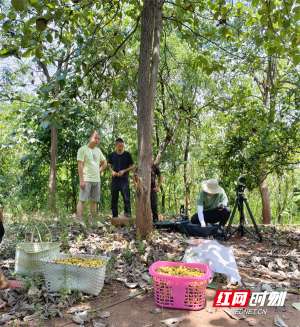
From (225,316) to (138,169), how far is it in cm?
271

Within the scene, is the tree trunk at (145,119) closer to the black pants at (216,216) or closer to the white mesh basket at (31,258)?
the black pants at (216,216)

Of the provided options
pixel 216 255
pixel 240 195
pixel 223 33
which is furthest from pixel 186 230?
pixel 223 33

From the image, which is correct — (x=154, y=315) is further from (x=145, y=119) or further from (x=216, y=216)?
(x=216, y=216)

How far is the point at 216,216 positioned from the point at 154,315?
3163 mm

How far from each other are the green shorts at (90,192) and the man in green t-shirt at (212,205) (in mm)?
1737

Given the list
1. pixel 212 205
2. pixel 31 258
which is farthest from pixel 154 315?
pixel 212 205

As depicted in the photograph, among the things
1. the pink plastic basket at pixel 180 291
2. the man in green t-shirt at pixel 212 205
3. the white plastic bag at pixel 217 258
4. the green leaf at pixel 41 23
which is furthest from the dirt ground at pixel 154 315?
the green leaf at pixel 41 23

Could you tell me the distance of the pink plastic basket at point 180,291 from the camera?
10.9 ft

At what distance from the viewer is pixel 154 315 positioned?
327cm

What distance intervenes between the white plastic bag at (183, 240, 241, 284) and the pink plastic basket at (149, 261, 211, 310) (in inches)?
23.7

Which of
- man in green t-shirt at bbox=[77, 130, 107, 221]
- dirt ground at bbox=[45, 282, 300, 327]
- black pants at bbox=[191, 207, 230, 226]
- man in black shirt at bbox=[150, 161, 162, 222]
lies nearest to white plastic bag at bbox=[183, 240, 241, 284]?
dirt ground at bbox=[45, 282, 300, 327]

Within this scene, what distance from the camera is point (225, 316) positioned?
3.25 meters

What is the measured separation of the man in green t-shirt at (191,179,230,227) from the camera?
19.7ft

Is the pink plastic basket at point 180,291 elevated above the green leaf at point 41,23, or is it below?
below
